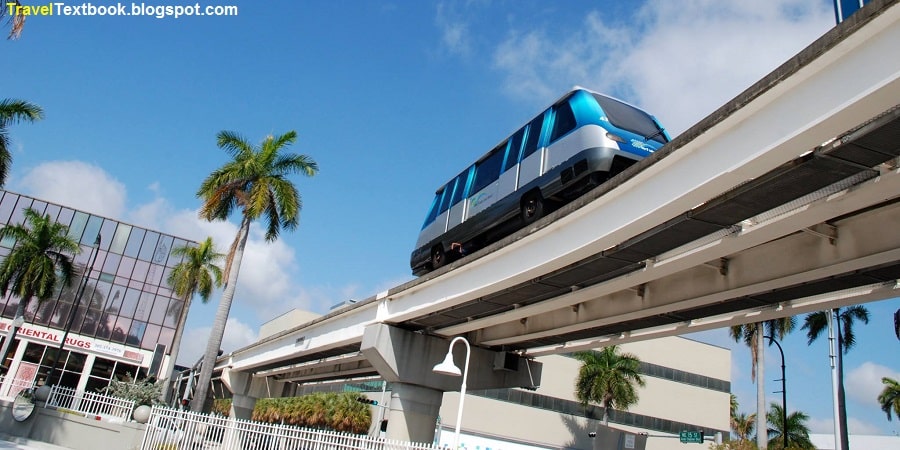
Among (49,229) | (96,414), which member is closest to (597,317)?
(96,414)

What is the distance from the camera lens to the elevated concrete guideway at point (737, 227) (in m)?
5.94

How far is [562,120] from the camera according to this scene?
42.3ft

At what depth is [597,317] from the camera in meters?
13.8

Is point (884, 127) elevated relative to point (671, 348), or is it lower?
lower

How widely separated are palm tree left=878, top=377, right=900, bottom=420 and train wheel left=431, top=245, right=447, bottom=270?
6645cm

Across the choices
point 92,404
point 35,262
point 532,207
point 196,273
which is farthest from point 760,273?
point 196,273

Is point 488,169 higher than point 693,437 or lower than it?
higher

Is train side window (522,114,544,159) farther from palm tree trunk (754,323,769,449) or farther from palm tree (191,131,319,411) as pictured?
palm tree trunk (754,323,769,449)

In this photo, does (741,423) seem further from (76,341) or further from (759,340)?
(76,341)

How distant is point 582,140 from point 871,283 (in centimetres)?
520

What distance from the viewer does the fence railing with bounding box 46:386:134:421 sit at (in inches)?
829

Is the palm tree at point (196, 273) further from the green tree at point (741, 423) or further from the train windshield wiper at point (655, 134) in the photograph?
the green tree at point (741, 423)

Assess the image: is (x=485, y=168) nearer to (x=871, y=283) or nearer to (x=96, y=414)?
(x=871, y=283)

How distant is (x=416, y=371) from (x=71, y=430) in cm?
1206
